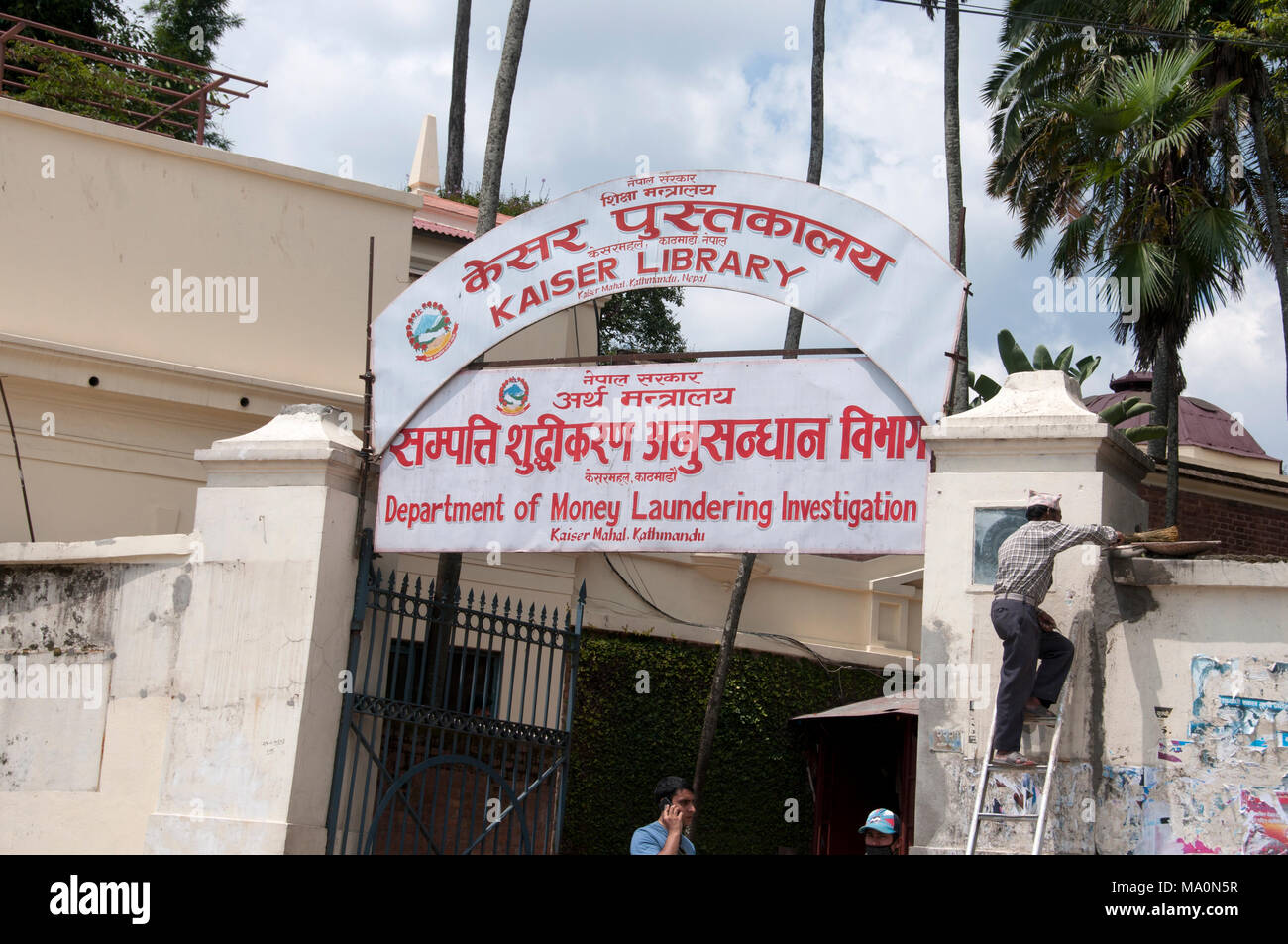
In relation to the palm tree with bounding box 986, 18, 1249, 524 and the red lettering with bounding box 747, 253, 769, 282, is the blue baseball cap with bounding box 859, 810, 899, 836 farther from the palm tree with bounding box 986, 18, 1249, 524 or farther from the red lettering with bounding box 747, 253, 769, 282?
the palm tree with bounding box 986, 18, 1249, 524

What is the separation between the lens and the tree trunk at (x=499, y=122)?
45.2ft

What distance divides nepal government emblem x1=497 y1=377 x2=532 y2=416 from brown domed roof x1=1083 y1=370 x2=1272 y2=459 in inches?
711

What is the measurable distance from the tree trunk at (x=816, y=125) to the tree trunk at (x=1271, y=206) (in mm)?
5454

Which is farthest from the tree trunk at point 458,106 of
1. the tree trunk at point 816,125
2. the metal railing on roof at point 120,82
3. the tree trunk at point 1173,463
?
the tree trunk at point 1173,463

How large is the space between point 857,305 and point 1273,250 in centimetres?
1185

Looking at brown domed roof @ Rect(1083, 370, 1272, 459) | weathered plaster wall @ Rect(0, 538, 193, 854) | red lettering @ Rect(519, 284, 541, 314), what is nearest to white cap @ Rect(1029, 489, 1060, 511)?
red lettering @ Rect(519, 284, 541, 314)

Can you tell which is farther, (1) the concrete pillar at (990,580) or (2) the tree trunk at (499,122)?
(2) the tree trunk at (499,122)

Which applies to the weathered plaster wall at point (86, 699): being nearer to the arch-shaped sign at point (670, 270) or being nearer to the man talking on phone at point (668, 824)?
the arch-shaped sign at point (670, 270)

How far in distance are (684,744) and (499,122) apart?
7434 mm

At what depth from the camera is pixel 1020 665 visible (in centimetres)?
665

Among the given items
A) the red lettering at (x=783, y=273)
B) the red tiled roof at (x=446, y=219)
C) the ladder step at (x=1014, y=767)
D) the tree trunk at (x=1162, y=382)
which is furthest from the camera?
the tree trunk at (x=1162, y=382)

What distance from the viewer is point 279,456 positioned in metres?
8.72
